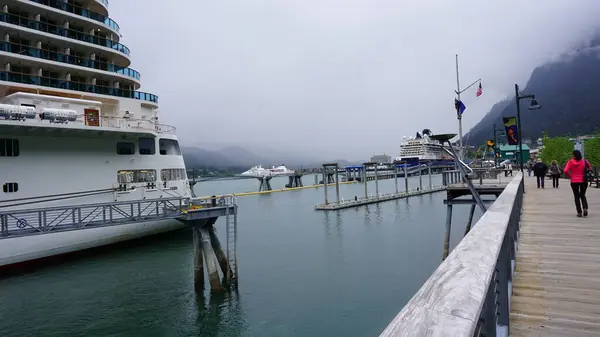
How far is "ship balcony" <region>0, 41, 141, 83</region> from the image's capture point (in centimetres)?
2387

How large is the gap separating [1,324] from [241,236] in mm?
20515

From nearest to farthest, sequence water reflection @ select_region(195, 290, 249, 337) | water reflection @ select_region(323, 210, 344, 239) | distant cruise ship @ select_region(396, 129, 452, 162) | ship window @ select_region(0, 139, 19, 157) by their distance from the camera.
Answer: water reflection @ select_region(195, 290, 249, 337) < ship window @ select_region(0, 139, 19, 157) < water reflection @ select_region(323, 210, 344, 239) < distant cruise ship @ select_region(396, 129, 452, 162)

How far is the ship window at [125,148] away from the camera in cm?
2534

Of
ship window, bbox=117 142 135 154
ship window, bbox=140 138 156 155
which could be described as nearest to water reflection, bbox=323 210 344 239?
ship window, bbox=140 138 156 155

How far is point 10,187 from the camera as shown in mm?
20172

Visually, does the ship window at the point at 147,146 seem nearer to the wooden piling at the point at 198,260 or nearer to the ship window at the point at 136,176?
the ship window at the point at 136,176

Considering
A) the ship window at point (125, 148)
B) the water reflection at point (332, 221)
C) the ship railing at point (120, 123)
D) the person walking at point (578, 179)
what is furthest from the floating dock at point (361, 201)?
the person walking at point (578, 179)

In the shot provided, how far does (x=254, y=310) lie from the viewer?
1545 cm

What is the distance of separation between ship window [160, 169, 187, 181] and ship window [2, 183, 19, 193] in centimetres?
893

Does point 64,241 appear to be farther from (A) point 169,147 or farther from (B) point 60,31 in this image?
(B) point 60,31

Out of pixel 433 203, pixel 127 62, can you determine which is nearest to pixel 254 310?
pixel 127 62

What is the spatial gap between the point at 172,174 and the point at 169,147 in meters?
2.22

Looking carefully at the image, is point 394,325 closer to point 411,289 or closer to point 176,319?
point 176,319

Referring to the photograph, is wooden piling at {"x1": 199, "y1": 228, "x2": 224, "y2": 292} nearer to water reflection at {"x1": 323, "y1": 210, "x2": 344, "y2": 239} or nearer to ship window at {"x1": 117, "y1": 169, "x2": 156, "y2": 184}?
ship window at {"x1": 117, "y1": 169, "x2": 156, "y2": 184}
